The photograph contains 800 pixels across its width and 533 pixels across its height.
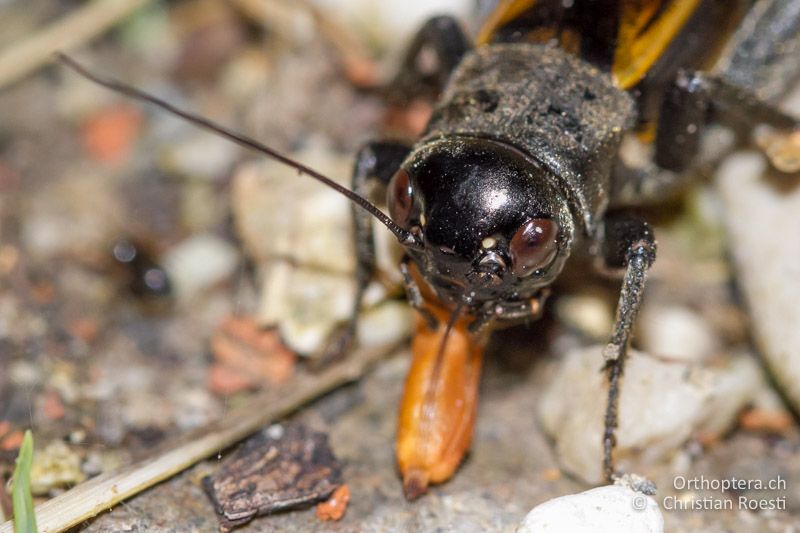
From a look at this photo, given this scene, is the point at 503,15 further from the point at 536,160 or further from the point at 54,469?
the point at 54,469

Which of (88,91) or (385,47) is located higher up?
(385,47)

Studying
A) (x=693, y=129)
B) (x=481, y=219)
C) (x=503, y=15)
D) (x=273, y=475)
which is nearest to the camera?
(x=481, y=219)

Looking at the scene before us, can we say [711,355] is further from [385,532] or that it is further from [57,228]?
[57,228]

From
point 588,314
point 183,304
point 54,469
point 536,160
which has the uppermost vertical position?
point 536,160

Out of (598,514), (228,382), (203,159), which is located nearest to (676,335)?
(598,514)

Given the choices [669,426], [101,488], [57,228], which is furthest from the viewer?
[57,228]

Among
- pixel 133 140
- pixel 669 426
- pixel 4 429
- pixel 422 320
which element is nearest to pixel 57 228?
pixel 133 140

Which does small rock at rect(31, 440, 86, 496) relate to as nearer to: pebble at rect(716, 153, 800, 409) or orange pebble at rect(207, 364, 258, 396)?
orange pebble at rect(207, 364, 258, 396)
